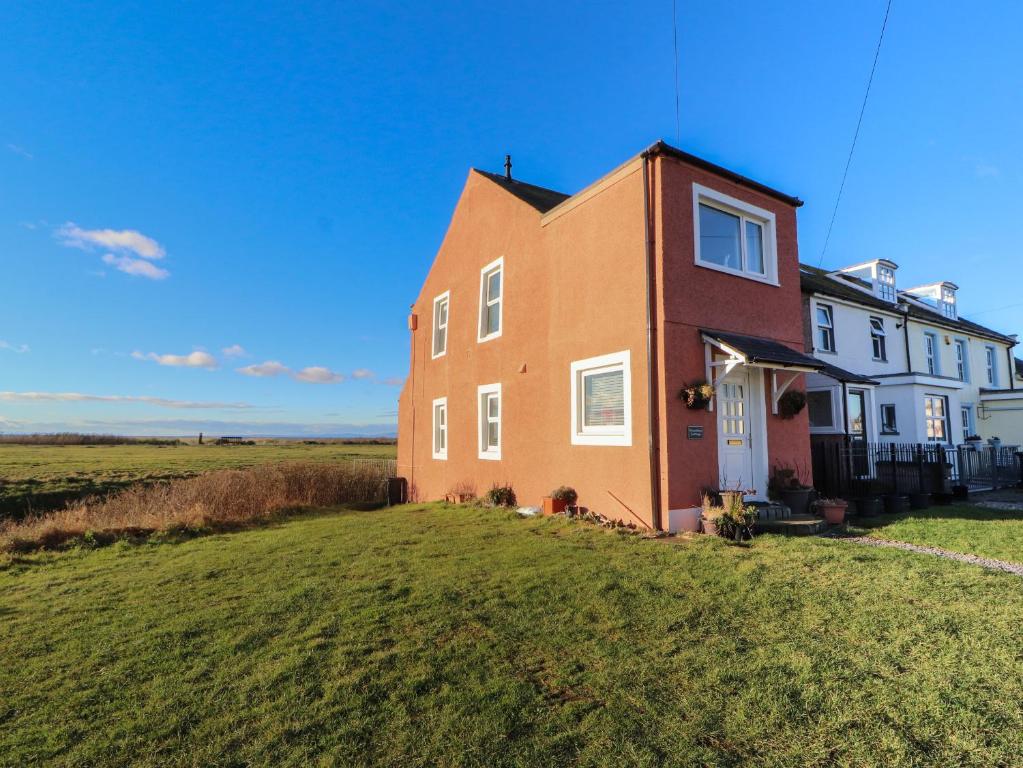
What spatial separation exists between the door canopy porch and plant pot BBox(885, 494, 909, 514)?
3.53 meters

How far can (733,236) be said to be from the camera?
34.1 feet

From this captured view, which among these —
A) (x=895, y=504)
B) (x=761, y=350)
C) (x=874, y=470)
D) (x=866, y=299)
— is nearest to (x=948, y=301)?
(x=866, y=299)

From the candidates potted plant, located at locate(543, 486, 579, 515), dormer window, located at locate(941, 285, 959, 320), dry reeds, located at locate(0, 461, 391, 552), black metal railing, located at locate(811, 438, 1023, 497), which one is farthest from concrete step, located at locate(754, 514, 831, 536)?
dormer window, located at locate(941, 285, 959, 320)

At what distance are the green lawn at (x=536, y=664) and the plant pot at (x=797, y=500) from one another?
8.20ft

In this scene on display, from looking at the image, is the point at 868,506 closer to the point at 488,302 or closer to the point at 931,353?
the point at 488,302

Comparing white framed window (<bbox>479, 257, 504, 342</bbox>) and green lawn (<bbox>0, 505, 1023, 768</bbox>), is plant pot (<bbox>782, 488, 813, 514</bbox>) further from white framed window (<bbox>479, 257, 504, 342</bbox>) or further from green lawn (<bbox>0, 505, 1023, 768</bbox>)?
white framed window (<bbox>479, 257, 504, 342</bbox>)

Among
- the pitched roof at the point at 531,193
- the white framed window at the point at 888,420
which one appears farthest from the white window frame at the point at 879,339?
the pitched roof at the point at 531,193

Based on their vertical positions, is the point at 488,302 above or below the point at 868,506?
above

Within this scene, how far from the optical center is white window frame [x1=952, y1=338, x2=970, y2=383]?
22.1 metres

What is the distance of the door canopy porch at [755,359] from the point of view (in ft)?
28.3

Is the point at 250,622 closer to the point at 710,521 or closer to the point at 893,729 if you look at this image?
the point at 893,729

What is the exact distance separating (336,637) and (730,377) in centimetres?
785

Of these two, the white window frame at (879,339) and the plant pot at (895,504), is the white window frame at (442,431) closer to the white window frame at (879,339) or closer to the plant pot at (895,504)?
the plant pot at (895,504)

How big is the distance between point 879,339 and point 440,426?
1555 centimetres
